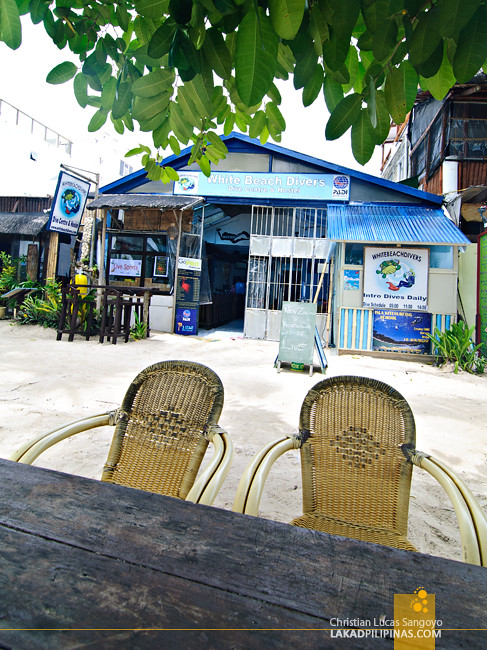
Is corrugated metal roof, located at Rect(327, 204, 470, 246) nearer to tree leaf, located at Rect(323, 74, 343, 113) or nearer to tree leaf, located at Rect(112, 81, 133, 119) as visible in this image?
tree leaf, located at Rect(323, 74, 343, 113)

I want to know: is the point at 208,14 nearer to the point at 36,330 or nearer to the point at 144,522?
the point at 144,522

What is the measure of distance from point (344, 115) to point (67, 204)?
9.00 metres

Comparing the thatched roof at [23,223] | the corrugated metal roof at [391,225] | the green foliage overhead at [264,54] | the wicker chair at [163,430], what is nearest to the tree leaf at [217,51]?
the green foliage overhead at [264,54]

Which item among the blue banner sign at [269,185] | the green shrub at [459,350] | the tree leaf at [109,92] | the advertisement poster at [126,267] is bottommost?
the green shrub at [459,350]

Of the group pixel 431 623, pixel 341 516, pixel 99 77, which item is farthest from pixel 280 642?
pixel 99 77

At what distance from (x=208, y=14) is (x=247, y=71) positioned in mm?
373

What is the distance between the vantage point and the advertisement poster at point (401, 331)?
26.2 feet

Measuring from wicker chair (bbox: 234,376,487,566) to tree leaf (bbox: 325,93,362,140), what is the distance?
105 cm

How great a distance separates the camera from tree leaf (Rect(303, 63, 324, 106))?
4.88 feet

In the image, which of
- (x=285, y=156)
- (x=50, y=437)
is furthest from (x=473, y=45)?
(x=285, y=156)

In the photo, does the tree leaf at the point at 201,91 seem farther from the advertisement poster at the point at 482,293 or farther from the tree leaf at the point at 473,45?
the advertisement poster at the point at 482,293

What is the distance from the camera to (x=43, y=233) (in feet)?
42.2

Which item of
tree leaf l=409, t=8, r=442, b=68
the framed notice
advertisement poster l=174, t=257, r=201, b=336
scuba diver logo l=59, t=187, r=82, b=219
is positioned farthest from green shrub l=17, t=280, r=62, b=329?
tree leaf l=409, t=8, r=442, b=68

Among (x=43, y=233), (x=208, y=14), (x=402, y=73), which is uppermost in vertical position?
(x=43, y=233)
